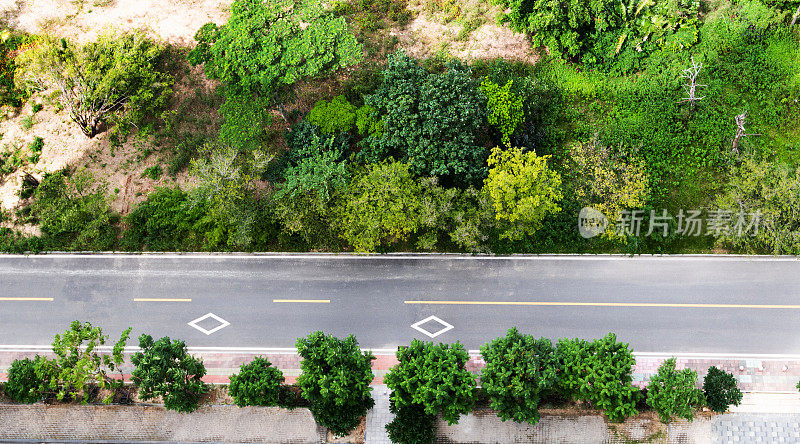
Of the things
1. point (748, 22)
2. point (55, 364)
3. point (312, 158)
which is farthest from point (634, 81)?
point (55, 364)

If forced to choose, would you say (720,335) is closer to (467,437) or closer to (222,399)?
(467,437)

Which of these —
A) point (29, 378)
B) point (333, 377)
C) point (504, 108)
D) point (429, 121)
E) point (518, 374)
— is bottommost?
point (29, 378)

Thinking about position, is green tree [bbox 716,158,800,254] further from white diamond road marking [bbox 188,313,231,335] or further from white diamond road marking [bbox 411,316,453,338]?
white diamond road marking [bbox 188,313,231,335]

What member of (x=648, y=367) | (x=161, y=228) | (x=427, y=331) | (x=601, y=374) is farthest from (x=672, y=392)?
(x=161, y=228)

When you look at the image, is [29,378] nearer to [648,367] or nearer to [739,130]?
[648,367]

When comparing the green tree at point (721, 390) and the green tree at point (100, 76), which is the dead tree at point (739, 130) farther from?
the green tree at point (100, 76)
